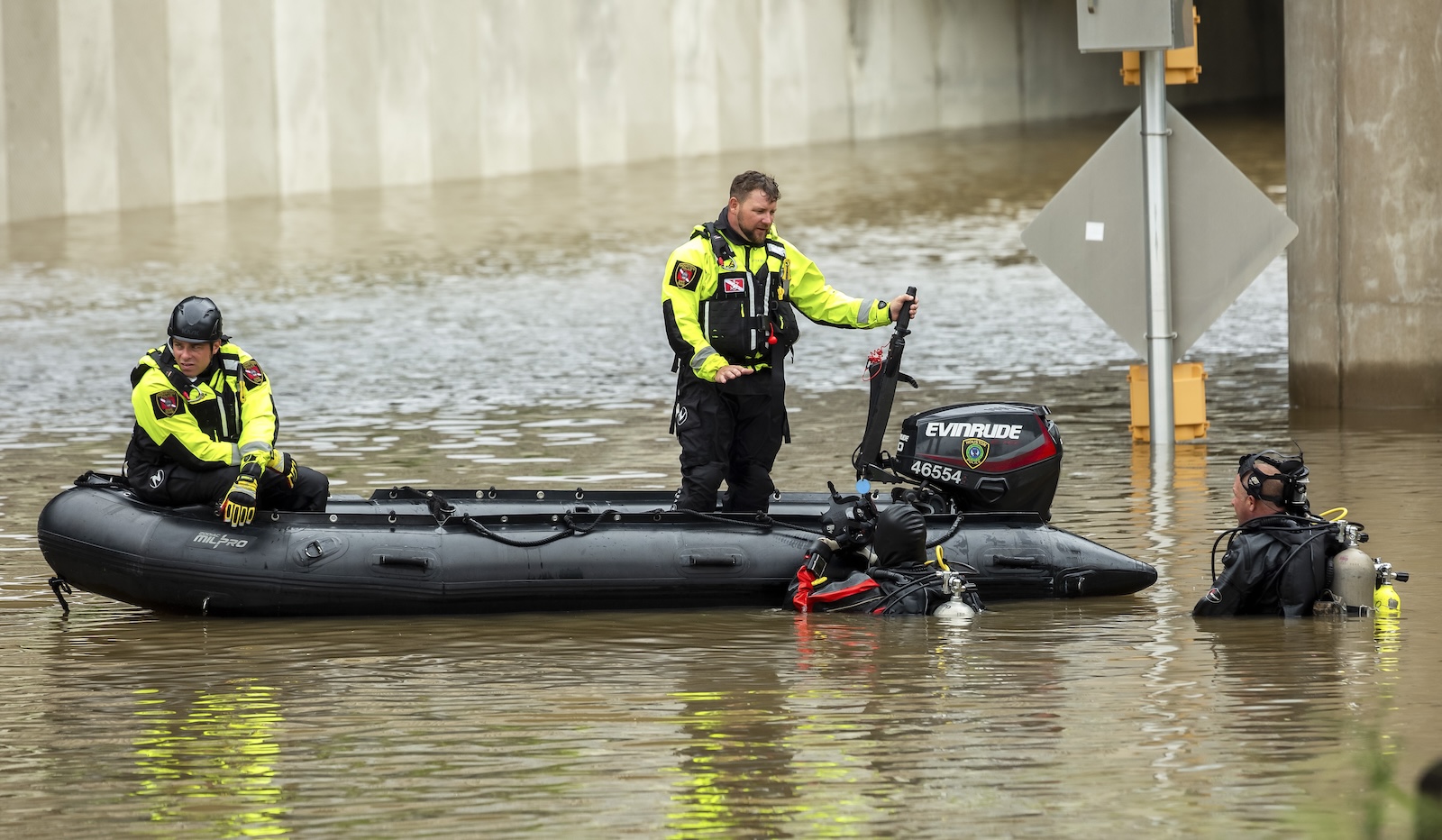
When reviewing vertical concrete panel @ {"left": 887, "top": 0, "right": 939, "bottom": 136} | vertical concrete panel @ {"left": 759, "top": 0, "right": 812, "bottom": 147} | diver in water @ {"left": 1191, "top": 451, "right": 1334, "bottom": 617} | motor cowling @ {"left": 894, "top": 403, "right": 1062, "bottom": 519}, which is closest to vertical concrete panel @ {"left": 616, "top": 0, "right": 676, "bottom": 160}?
vertical concrete panel @ {"left": 759, "top": 0, "right": 812, "bottom": 147}

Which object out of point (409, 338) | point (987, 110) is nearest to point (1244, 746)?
point (409, 338)

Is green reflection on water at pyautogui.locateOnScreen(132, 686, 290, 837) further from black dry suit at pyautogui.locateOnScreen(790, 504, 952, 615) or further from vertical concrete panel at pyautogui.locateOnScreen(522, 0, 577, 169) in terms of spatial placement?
vertical concrete panel at pyautogui.locateOnScreen(522, 0, 577, 169)

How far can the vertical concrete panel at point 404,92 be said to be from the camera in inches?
1231

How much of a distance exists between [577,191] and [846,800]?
26.1m

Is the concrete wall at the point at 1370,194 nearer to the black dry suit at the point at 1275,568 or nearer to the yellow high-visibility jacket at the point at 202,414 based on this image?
the black dry suit at the point at 1275,568

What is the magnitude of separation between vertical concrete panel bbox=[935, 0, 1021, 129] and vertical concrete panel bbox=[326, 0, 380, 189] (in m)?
12.8

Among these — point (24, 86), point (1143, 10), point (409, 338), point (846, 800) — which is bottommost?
point (846, 800)

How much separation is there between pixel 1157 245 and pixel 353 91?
836 inches

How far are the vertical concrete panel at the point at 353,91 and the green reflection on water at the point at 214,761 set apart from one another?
982 inches

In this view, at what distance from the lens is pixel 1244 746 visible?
555 centimetres

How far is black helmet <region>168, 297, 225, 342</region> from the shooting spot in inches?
310

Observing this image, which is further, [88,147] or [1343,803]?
[88,147]

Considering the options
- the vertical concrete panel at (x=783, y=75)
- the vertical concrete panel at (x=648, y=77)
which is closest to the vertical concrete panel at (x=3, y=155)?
the vertical concrete panel at (x=648, y=77)

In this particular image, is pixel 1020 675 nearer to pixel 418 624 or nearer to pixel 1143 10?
pixel 418 624
